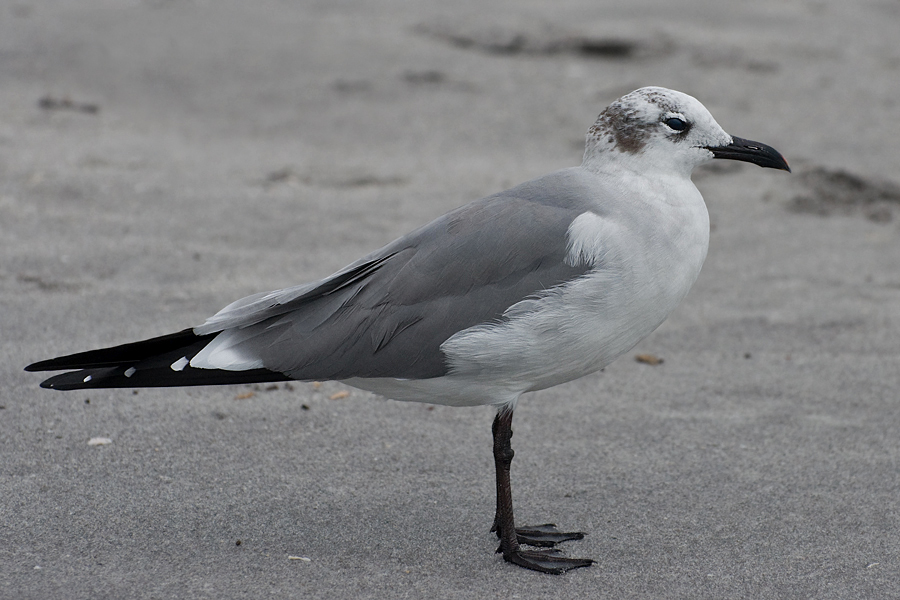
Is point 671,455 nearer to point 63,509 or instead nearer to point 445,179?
point 63,509

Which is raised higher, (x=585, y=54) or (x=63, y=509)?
(x=585, y=54)

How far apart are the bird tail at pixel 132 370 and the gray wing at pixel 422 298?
15 centimetres

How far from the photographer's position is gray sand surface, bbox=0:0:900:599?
126 inches

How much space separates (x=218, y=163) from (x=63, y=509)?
382cm

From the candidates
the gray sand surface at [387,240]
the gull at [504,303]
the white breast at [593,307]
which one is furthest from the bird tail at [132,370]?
the white breast at [593,307]

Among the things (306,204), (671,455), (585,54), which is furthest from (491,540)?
(585,54)

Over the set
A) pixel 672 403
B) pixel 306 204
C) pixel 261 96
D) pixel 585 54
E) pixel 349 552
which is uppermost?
pixel 585 54

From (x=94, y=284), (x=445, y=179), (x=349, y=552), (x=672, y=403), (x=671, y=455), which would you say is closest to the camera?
(x=349, y=552)

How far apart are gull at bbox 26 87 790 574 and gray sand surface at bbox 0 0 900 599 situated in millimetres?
455

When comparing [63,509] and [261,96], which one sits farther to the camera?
[261,96]

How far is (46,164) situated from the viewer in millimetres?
6348

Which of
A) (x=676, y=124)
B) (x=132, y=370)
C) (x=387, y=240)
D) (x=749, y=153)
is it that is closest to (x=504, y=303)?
(x=676, y=124)

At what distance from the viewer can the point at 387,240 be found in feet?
19.2

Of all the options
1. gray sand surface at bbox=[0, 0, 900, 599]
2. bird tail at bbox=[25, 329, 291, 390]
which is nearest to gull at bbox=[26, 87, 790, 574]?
bird tail at bbox=[25, 329, 291, 390]
